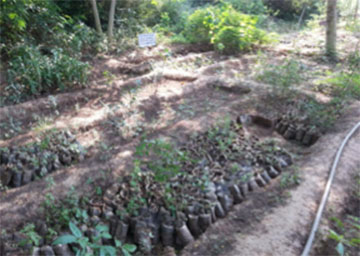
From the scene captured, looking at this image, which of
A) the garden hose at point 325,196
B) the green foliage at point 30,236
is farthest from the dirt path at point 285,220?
the green foliage at point 30,236

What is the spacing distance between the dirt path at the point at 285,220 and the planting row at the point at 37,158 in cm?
217

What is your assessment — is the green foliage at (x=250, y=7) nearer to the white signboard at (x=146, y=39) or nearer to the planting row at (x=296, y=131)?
the white signboard at (x=146, y=39)

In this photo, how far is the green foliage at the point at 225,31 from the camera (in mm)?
9422

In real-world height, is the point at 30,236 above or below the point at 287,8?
below

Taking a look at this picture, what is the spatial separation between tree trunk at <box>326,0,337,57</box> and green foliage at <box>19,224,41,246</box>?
8863 millimetres

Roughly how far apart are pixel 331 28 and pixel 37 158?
849 centimetres

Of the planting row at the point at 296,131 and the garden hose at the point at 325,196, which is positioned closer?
the garden hose at the point at 325,196

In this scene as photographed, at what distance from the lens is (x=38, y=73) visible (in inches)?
239

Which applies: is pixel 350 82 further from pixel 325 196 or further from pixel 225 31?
pixel 225 31

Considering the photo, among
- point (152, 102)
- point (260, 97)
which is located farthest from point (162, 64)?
point (260, 97)

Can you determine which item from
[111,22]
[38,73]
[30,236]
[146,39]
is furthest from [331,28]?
[30,236]

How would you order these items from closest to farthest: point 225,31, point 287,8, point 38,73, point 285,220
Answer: point 285,220
point 38,73
point 225,31
point 287,8

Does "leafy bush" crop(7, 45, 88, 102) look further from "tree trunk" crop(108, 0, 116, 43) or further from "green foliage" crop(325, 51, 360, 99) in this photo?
"green foliage" crop(325, 51, 360, 99)

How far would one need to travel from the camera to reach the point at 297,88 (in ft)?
22.2
